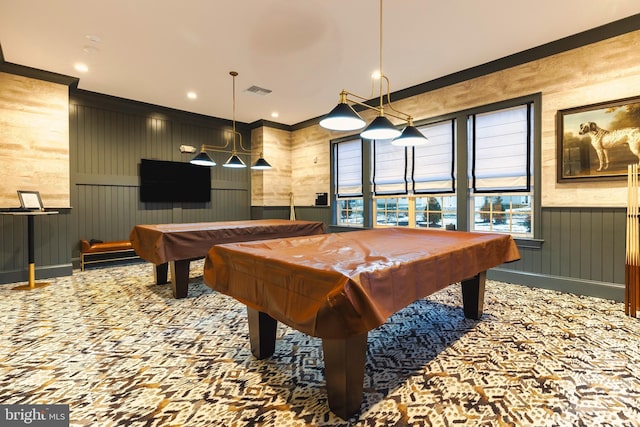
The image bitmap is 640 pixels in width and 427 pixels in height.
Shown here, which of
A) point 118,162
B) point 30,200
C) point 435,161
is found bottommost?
point 30,200

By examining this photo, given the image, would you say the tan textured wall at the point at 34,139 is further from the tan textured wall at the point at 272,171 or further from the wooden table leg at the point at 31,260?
the tan textured wall at the point at 272,171

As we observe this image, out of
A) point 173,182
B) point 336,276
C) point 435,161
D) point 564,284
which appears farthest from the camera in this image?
point 173,182

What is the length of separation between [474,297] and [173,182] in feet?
19.3

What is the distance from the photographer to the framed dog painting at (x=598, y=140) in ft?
11.0

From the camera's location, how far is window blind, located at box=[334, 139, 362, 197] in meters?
6.31

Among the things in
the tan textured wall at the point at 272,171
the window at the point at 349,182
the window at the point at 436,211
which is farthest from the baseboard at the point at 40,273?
the window at the point at 436,211

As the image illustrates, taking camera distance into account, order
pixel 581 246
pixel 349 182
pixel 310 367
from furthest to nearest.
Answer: pixel 349 182 < pixel 581 246 < pixel 310 367

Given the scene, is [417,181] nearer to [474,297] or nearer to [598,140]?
[598,140]

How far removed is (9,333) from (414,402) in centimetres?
343

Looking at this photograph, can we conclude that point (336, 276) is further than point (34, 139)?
No

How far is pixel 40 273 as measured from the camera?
15.0 feet

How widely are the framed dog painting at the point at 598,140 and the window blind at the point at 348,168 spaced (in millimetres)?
3347

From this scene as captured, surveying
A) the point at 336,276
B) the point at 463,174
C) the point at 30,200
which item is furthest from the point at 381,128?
the point at 30,200

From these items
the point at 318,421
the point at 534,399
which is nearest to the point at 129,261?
the point at 318,421
